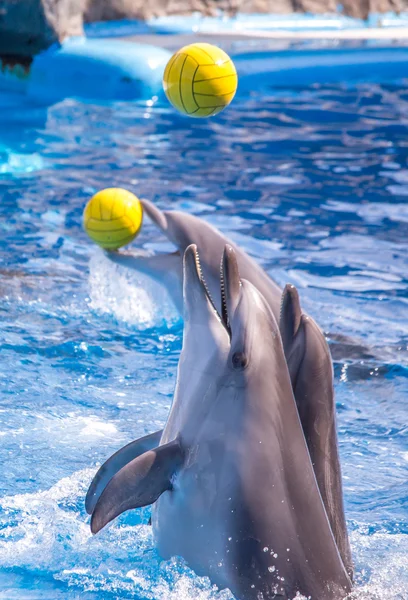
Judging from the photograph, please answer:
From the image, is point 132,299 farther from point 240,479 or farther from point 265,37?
point 265,37

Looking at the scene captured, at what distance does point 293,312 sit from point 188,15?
60.7 feet

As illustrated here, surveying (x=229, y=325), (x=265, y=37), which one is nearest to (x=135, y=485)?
(x=229, y=325)

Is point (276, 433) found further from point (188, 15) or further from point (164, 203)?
point (188, 15)

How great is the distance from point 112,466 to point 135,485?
416 millimetres

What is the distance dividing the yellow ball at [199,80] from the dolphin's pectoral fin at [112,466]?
3.04 meters

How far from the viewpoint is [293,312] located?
334cm

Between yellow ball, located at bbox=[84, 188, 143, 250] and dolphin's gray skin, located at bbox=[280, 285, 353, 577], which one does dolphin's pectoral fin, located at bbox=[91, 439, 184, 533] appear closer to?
dolphin's gray skin, located at bbox=[280, 285, 353, 577]

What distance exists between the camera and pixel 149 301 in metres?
6.44

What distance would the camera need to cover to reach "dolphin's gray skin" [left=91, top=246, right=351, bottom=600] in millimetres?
3014

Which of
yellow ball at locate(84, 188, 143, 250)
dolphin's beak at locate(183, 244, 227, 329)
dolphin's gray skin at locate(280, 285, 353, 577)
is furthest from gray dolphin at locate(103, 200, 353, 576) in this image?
yellow ball at locate(84, 188, 143, 250)

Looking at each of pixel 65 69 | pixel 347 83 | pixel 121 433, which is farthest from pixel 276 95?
pixel 121 433

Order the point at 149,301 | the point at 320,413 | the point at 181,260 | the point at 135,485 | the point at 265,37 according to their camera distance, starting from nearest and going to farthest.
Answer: the point at 135,485 < the point at 320,413 < the point at 181,260 < the point at 149,301 < the point at 265,37

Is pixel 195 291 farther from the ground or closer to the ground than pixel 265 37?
closer to the ground

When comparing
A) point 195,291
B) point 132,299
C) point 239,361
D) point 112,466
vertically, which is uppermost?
point 195,291
